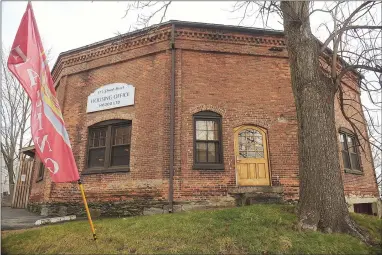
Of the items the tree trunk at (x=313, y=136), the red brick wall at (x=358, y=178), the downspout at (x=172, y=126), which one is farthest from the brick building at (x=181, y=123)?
the tree trunk at (x=313, y=136)

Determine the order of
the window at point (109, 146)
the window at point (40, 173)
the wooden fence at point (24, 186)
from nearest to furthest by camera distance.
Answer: the window at point (109, 146) → the window at point (40, 173) → the wooden fence at point (24, 186)

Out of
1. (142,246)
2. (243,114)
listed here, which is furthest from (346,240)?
(243,114)

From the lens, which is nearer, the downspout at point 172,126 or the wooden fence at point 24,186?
the downspout at point 172,126

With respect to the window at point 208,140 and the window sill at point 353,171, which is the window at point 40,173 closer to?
the window at point 208,140

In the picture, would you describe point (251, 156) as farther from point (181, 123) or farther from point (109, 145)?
point (109, 145)

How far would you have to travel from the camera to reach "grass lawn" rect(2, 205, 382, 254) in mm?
5113

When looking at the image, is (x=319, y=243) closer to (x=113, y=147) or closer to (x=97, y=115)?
(x=113, y=147)

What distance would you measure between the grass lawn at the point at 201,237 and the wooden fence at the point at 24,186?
349 inches

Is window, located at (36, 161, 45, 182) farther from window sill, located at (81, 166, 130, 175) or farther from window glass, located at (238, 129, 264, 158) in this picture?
window glass, located at (238, 129, 264, 158)

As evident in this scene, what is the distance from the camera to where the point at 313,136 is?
626cm

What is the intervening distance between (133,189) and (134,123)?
7.65 ft

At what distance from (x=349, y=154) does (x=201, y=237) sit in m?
9.90

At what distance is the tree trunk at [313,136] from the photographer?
576 cm

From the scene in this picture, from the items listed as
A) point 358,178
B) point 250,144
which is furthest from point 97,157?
point 358,178
